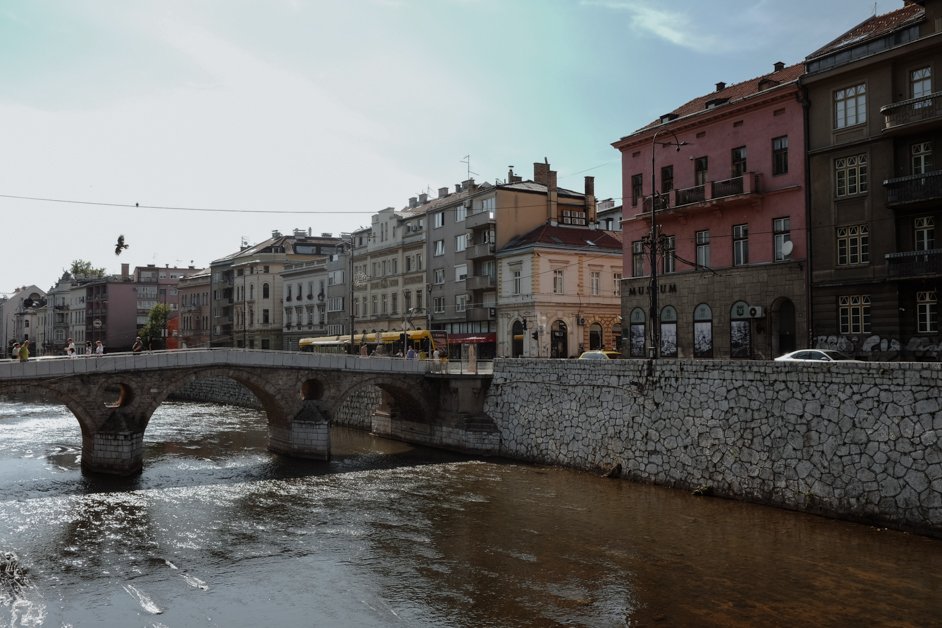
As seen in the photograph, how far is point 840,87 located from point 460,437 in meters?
23.3

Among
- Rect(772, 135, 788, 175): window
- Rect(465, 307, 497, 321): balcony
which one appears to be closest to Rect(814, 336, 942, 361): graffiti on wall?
Rect(772, 135, 788, 175): window

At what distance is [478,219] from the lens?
186ft

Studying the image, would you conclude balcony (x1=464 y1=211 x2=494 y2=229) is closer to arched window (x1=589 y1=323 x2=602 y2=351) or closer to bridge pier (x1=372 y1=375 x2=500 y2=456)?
arched window (x1=589 y1=323 x2=602 y2=351)

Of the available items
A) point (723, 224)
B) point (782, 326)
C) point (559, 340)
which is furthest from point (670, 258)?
point (559, 340)

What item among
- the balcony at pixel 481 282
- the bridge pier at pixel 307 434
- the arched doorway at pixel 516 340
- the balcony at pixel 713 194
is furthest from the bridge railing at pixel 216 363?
the balcony at pixel 481 282

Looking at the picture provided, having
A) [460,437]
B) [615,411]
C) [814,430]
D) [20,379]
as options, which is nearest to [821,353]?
[814,430]

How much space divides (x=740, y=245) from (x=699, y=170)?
473 centimetres

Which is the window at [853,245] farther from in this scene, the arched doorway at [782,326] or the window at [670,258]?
the window at [670,258]

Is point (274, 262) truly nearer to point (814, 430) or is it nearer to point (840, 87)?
point (840, 87)

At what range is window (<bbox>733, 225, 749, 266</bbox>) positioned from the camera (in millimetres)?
37281

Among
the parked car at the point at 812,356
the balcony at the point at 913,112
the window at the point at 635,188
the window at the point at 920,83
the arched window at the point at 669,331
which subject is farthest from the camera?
the window at the point at 635,188

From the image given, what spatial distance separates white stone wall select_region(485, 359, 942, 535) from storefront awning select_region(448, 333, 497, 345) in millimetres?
18463

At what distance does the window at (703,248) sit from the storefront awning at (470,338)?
19627mm

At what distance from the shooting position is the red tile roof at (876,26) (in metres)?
31.3
